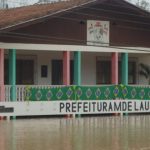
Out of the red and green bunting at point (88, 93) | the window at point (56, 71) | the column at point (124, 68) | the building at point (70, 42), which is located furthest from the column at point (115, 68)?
the window at point (56, 71)

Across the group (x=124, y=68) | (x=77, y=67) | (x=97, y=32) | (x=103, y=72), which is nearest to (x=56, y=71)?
(x=103, y=72)

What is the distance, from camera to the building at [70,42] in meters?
27.8

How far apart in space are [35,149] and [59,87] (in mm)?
13050

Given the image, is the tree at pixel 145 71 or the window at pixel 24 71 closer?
the window at pixel 24 71

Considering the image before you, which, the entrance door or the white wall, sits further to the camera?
the white wall

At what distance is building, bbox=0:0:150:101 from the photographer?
27.8m

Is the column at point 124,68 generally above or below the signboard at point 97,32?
below

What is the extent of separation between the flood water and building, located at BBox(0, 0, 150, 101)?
3.56 meters

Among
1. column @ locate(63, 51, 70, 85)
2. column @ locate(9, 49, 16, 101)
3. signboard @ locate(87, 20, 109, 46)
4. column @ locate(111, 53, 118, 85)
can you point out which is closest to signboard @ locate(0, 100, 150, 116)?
column @ locate(9, 49, 16, 101)

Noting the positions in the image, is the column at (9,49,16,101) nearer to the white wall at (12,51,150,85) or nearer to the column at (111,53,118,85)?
the white wall at (12,51,150,85)

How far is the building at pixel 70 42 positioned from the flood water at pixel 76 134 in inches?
140

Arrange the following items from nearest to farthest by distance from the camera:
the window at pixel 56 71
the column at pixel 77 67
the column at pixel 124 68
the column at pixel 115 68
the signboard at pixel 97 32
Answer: the column at pixel 77 67, the signboard at pixel 97 32, the column at pixel 115 68, the column at pixel 124 68, the window at pixel 56 71

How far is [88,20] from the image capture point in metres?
30.5

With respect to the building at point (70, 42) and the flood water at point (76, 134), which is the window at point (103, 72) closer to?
the building at point (70, 42)
